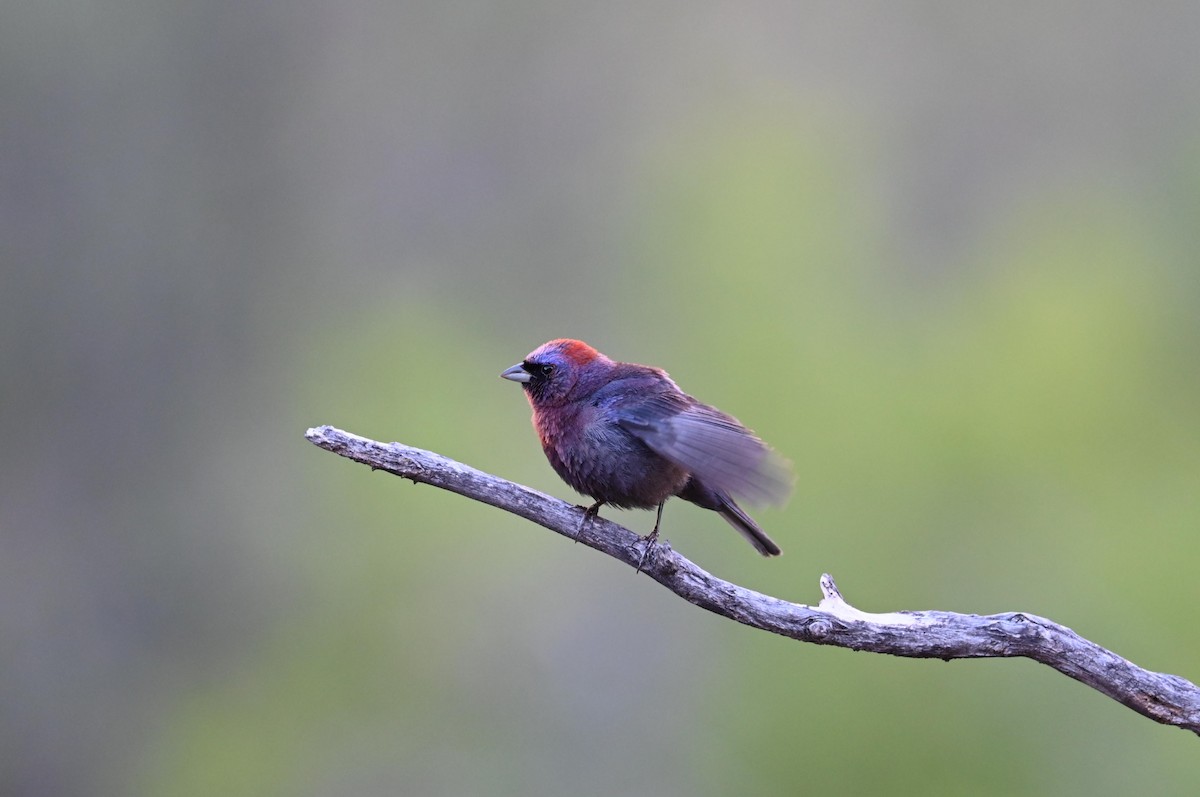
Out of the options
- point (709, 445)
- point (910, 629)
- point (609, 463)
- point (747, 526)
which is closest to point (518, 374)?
point (609, 463)

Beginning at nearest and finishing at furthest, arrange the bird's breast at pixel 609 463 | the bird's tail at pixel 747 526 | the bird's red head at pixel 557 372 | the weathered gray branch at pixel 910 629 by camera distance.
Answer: the weathered gray branch at pixel 910 629
the bird's breast at pixel 609 463
the bird's red head at pixel 557 372
the bird's tail at pixel 747 526

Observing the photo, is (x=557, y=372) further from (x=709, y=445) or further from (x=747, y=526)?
(x=747, y=526)

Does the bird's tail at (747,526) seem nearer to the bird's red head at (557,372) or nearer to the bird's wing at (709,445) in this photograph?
the bird's wing at (709,445)

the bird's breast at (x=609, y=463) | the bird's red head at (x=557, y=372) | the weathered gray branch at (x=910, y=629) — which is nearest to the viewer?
the weathered gray branch at (x=910, y=629)

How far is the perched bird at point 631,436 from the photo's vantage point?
13.3ft

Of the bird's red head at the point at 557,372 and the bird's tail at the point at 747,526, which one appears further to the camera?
the bird's tail at the point at 747,526

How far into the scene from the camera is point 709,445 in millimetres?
4055

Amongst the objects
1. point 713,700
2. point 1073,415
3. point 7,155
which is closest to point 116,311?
point 7,155

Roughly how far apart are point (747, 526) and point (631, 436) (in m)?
0.75

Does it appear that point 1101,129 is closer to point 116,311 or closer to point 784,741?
point 784,741

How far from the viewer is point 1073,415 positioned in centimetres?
773

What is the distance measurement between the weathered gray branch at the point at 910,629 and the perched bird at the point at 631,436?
1.28 feet

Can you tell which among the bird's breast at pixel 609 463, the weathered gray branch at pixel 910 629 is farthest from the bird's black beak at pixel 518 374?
the weathered gray branch at pixel 910 629

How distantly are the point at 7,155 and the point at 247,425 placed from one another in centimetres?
228
